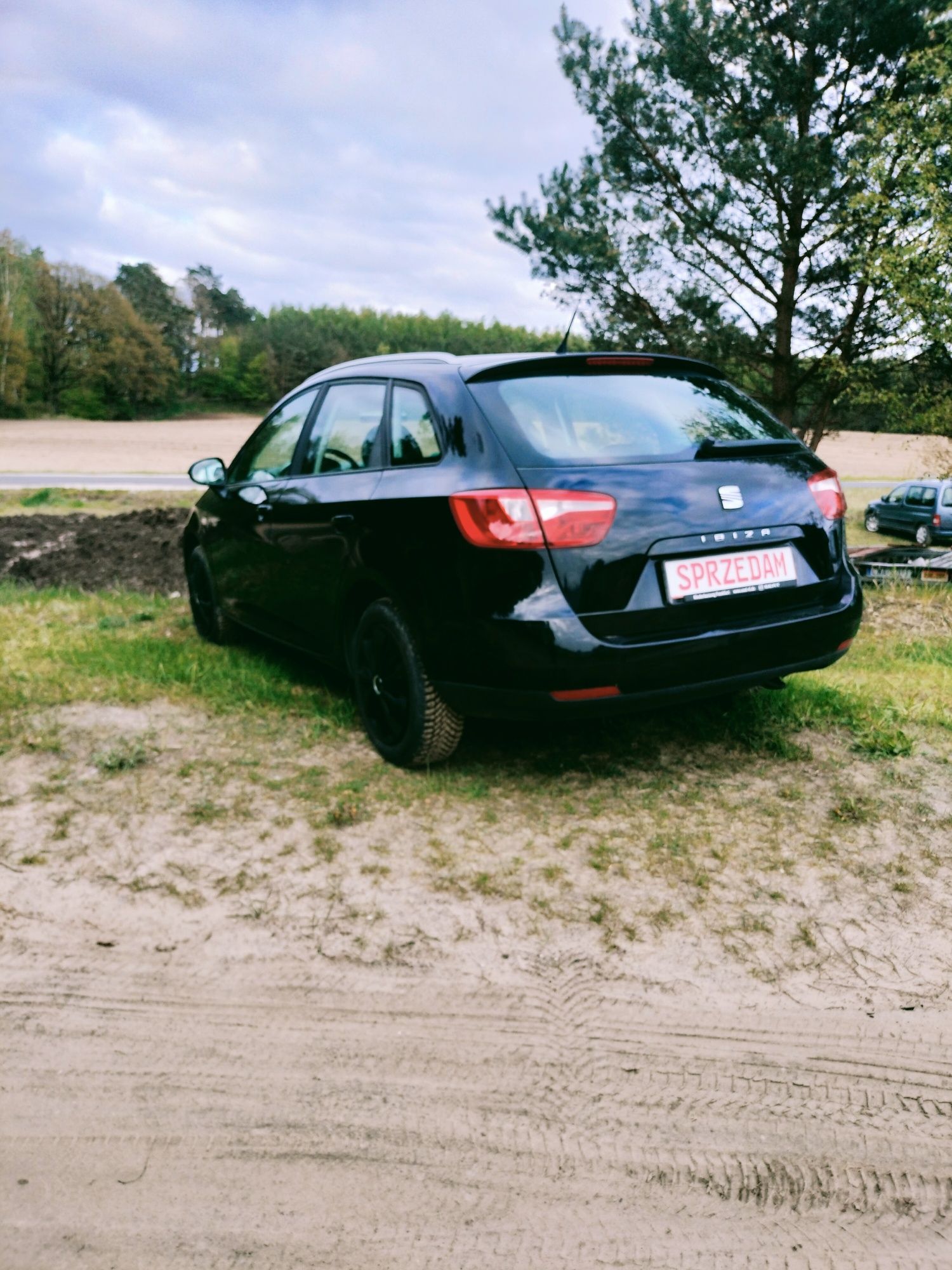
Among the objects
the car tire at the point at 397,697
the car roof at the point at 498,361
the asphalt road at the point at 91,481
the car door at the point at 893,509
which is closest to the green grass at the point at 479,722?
the car tire at the point at 397,697

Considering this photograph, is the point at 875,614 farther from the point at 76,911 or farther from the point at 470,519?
the point at 76,911

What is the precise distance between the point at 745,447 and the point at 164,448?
50.9 m

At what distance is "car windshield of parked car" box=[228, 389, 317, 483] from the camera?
5.24m

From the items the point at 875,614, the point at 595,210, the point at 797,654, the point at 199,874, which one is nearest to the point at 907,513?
the point at 595,210

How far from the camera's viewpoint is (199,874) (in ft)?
11.2

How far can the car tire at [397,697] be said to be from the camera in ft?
13.1

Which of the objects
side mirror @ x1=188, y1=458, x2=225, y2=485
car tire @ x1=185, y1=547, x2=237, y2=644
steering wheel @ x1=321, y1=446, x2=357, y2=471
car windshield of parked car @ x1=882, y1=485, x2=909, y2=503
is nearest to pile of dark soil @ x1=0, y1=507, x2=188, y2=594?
car tire @ x1=185, y1=547, x2=237, y2=644

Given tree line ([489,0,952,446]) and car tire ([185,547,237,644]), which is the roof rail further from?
tree line ([489,0,952,446])

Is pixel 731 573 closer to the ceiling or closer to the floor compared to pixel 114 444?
closer to the ceiling

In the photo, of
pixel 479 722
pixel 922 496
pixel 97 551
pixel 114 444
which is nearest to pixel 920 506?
pixel 922 496

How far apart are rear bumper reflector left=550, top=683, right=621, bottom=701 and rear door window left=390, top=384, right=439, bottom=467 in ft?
3.29

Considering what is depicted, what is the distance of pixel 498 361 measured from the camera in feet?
13.3

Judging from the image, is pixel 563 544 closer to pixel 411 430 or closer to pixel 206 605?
pixel 411 430

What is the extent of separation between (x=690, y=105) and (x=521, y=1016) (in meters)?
18.0
